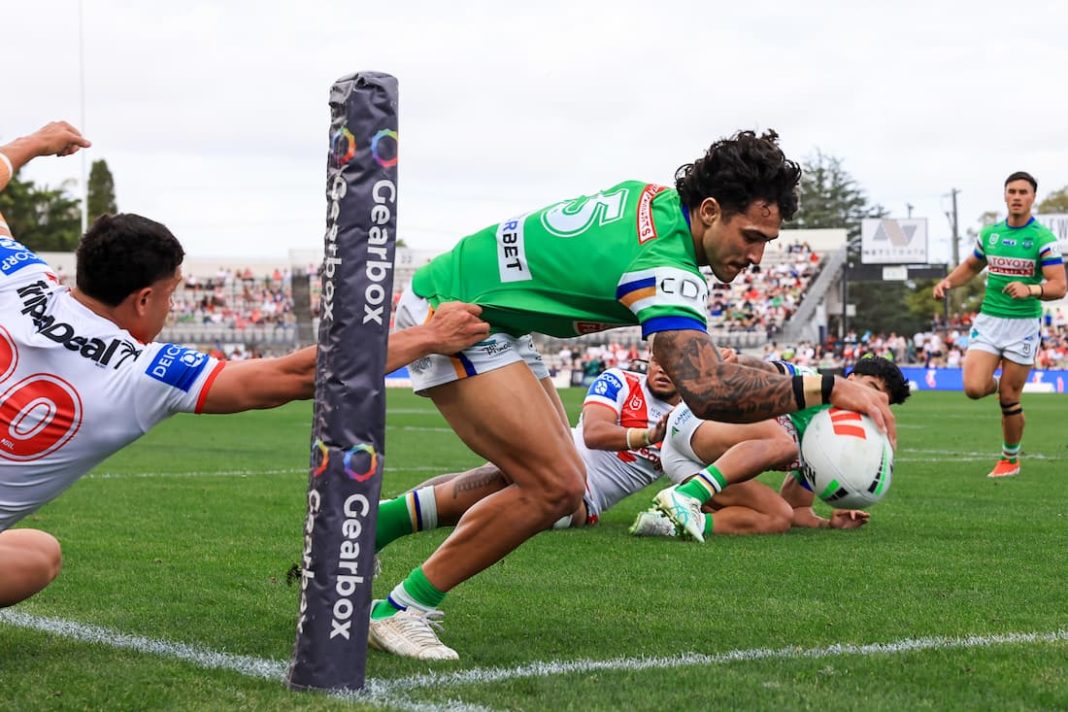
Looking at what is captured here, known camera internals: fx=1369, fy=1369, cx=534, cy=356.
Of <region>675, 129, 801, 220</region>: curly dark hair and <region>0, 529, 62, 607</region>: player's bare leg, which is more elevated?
<region>675, 129, 801, 220</region>: curly dark hair

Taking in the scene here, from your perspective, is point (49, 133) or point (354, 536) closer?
point (354, 536)

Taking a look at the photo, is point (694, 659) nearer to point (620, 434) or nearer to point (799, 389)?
point (799, 389)

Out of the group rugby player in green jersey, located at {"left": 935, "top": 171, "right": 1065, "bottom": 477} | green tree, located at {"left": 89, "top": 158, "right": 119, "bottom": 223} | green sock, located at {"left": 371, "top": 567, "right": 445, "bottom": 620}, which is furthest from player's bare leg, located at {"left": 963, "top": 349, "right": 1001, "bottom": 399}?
green tree, located at {"left": 89, "top": 158, "right": 119, "bottom": 223}

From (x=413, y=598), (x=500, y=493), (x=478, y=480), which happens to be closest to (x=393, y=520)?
(x=478, y=480)

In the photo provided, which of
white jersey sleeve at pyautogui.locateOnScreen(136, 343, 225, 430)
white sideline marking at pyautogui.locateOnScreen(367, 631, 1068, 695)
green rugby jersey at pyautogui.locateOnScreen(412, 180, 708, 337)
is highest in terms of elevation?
green rugby jersey at pyautogui.locateOnScreen(412, 180, 708, 337)

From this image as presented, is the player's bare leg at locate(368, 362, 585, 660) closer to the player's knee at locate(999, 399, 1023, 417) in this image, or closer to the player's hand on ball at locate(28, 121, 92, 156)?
the player's hand on ball at locate(28, 121, 92, 156)

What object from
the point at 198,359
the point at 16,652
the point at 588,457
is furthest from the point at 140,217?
the point at 588,457

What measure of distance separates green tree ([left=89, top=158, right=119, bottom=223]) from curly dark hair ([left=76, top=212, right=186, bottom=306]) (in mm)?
98121

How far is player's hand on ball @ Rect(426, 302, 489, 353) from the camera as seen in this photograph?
170 inches

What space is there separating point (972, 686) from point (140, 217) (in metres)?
2.91

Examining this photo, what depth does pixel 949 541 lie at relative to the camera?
7.87 m

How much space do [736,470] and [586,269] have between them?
11.8 feet

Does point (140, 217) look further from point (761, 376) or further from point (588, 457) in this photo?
point (588, 457)

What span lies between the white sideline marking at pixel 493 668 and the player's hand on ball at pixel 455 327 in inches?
41.2
